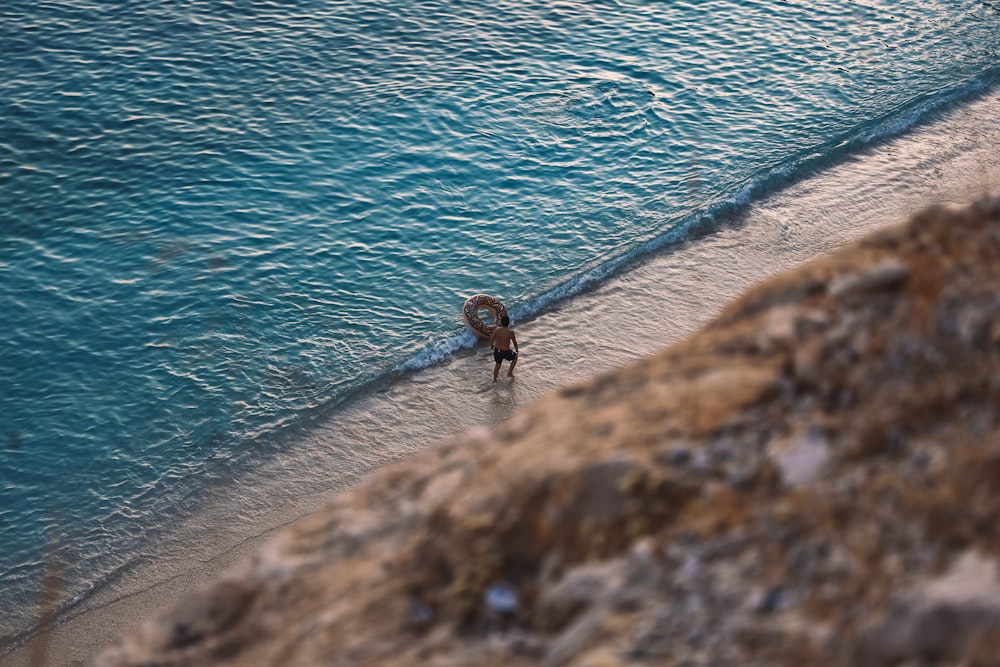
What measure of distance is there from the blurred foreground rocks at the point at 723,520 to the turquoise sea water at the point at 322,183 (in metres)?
11.5

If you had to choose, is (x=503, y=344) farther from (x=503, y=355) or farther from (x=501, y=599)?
(x=501, y=599)

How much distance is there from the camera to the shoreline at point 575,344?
529 inches

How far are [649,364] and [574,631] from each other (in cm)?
134

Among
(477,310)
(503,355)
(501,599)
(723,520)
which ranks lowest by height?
(477,310)

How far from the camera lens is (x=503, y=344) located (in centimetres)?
1664

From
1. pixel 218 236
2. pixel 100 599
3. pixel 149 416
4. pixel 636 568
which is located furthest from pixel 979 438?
pixel 218 236

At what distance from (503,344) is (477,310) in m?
2.09

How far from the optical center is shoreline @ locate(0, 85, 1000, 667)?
1344 centimetres

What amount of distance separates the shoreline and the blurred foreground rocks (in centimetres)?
980

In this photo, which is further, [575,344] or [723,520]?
[575,344]

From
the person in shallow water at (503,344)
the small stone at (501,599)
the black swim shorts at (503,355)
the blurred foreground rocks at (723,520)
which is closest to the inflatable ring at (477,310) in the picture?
the person in shallow water at (503,344)

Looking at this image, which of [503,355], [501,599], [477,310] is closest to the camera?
[501,599]

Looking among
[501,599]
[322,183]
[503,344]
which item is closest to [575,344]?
[503,344]

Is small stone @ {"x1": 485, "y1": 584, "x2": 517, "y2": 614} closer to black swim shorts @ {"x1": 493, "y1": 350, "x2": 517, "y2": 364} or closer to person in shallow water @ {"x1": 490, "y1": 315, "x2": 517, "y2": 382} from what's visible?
person in shallow water @ {"x1": 490, "y1": 315, "x2": 517, "y2": 382}
